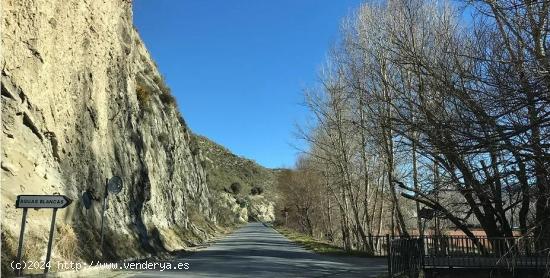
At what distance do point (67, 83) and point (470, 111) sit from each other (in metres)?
14.6

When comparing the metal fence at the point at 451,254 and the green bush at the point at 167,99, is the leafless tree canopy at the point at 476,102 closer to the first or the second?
the metal fence at the point at 451,254

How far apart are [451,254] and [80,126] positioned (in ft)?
44.7

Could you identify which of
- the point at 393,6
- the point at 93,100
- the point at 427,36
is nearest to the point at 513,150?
the point at 427,36

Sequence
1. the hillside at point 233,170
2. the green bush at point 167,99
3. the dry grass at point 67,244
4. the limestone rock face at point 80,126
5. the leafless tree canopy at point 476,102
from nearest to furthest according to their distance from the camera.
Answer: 1. the leafless tree canopy at point 476,102
2. the dry grass at point 67,244
3. the limestone rock face at point 80,126
4. the green bush at point 167,99
5. the hillside at point 233,170

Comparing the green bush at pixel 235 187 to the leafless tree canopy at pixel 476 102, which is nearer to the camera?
the leafless tree canopy at pixel 476 102

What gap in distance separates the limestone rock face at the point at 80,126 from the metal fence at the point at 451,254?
8.97 metres

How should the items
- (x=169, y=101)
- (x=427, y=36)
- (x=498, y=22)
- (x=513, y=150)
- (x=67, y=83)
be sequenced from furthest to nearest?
(x=169, y=101) < (x=67, y=83) < (x=427, y=36) < (x=498, y=22) < (x=513, y=150)

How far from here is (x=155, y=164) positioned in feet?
106

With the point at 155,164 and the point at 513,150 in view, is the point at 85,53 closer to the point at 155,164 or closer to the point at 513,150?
the point at 155,164

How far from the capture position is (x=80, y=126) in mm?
19188

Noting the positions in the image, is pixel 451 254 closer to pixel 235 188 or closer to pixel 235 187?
pixel 235 188

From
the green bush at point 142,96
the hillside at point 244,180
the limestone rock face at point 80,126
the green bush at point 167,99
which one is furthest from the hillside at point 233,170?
→ the limestone rock face at point 80,126

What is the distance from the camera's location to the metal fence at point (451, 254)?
1339cm

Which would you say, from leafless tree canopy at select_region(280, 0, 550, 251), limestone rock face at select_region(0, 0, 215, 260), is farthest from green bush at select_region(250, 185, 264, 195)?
leafless tree canopy at select_region(280, 0, 550, 251)
